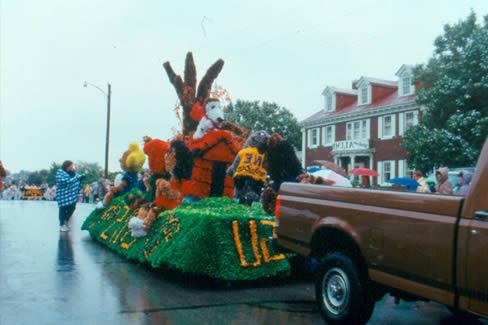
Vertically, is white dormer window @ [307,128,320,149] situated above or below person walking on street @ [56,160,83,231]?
above

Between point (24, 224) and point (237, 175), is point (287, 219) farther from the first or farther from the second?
point (24, 224)

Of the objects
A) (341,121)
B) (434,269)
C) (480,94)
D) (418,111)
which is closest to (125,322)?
(434,269)

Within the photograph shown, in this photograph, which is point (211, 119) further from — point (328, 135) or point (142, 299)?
point (328, 135)

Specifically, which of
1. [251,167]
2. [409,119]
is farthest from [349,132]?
[251,167]

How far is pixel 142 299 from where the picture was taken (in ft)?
18.8

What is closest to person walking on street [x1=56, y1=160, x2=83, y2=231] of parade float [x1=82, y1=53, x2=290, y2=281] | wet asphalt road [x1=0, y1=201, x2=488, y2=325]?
parade float [x1=82, y1=53, x2=290, y2=281]

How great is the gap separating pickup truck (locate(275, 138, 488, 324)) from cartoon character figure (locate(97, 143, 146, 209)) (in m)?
5.96

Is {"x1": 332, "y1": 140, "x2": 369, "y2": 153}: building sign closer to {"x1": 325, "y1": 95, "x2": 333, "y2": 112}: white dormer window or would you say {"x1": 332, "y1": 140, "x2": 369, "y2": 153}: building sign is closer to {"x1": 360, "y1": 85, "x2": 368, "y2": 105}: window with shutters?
{"x1": 360, "y1": 85, "x2": 368, "y2": 105}: window with shutters

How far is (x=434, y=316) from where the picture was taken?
17.5ft

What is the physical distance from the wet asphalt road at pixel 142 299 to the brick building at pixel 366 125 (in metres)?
24.8

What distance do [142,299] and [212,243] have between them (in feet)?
3.28

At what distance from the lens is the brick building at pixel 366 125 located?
105 ft

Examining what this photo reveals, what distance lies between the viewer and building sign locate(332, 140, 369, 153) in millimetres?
34125

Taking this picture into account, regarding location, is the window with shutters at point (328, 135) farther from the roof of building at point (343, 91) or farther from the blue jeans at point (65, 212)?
the blue jeans at point (65, 212)
